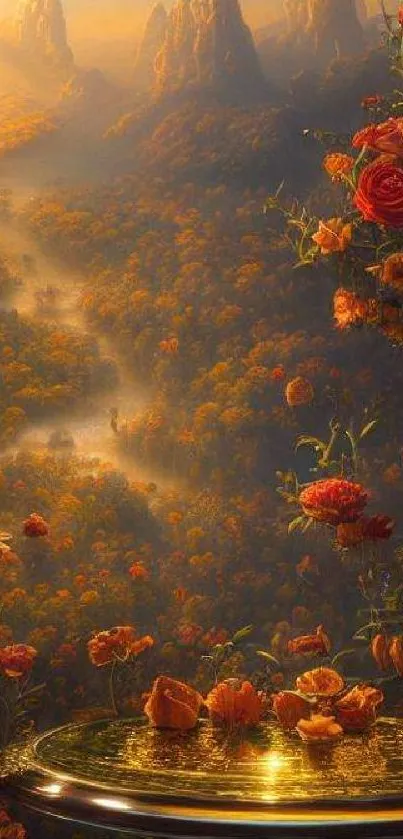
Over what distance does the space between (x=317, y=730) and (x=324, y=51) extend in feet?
9.02

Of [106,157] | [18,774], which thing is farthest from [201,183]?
[18,774]

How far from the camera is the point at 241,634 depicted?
3.74m

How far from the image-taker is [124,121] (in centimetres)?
432

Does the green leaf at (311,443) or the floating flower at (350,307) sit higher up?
the floating flower at (350,307)

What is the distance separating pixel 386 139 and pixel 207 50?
46.7 inches

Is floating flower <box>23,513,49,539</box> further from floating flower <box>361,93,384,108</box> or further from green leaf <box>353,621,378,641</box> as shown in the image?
floating flower <box>361,93,384,108</box>

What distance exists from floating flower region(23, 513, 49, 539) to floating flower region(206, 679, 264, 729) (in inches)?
42.4

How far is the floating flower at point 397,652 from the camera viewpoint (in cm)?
368

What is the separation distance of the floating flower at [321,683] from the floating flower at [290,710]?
0.12m

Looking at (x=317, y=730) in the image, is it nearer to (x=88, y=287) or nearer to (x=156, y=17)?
(x=88, y=287)

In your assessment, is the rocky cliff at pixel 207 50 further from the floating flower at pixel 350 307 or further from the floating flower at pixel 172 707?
the floating flower at pixel 172 707

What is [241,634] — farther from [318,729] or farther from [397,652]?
[318,729]

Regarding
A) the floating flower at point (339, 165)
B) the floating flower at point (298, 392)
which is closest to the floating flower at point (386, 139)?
the floating flower at point (339, 165)

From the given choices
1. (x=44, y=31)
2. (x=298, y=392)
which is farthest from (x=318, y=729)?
(x=44, y=31)
